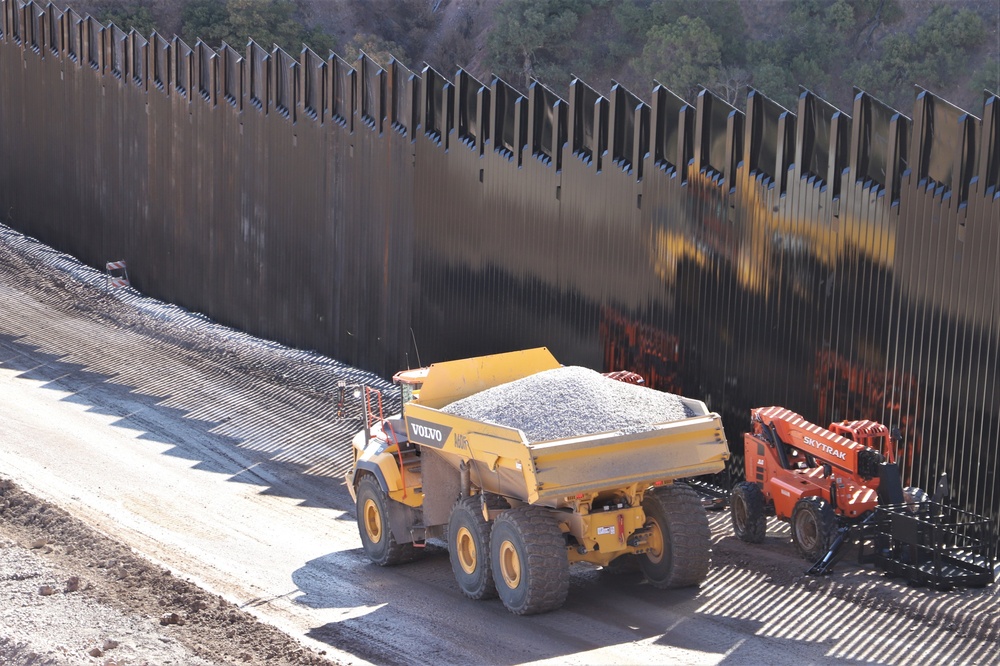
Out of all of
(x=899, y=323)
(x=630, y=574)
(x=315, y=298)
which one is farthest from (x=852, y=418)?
(x=315, y=298)

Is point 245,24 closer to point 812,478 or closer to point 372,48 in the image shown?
point 372,48

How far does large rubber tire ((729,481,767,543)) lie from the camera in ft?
41.9

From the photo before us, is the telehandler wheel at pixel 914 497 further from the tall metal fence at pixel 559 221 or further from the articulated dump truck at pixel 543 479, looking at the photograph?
the articulated dump truck at pixel 543 479

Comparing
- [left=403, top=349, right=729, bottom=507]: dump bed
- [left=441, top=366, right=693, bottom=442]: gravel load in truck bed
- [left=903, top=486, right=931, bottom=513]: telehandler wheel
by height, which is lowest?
[left=903, top=486, right=931, bottom=513]: telehandler wheel

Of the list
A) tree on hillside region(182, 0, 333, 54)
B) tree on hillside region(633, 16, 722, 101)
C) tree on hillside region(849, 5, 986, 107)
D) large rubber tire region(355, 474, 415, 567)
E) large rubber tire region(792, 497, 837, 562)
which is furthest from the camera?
tree on hillside region(182, 0, 333, 54)

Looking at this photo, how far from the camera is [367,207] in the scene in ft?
66.7

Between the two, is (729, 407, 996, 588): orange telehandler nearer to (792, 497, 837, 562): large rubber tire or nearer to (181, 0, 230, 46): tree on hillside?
(792, 497, 837, 562): large rubber tire

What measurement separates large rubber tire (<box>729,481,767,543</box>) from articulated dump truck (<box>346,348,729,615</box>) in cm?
152

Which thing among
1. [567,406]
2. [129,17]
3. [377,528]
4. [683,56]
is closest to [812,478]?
[567,406]

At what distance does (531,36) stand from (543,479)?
1762 inches

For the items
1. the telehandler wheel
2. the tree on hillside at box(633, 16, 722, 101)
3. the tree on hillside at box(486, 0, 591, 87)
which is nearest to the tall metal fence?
the telehandler wheel

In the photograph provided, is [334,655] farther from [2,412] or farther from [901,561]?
[2,412]

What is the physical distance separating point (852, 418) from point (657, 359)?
303 centimetres

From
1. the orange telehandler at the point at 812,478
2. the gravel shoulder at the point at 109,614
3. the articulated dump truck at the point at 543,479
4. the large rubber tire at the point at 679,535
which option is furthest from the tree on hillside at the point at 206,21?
the large rubber tire at the point at 679,535
